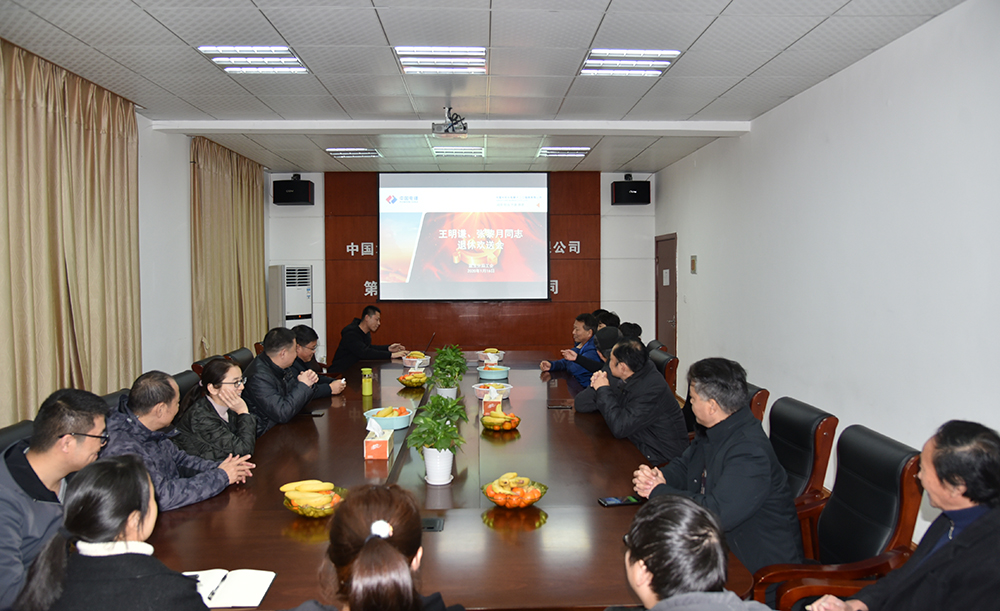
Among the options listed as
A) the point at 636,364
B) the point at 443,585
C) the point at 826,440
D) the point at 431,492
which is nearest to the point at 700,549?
the point at 443,585

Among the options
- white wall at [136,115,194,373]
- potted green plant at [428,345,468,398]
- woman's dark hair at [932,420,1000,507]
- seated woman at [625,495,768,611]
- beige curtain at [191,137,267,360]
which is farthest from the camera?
beige curtain at [191,137,267,360]

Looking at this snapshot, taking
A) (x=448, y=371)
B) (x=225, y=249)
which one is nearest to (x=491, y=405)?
(x=448, y=371)

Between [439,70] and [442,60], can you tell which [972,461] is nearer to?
[442,60]

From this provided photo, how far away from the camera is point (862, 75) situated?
4.30 metres

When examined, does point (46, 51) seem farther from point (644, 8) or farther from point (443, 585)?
point (443, 585)

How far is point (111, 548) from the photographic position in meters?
1.44

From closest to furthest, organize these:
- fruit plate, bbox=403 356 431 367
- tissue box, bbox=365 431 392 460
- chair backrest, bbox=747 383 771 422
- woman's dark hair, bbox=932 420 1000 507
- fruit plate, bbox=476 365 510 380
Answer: woman's dark hair, bbox=932 420 1000 507 → tissue box, bbox=365 431 392 460 → chair backrest, bbox=747 383 771 422 → fruit plate, bbox=476 365 510 380 → fruit plate, bbox=403 356 431 367

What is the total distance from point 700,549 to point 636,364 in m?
2.37

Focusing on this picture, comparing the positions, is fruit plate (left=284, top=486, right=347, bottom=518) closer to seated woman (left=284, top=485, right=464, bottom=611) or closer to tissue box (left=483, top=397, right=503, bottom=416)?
seated woman (left=284, top=485, right=464, bottom=611)

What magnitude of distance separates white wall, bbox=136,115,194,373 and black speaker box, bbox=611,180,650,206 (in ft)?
17.8

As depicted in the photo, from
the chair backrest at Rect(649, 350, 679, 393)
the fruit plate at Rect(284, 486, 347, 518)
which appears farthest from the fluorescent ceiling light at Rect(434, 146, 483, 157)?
the fruit plate at Rect(284, 486, 347, 518)

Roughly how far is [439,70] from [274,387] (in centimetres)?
253

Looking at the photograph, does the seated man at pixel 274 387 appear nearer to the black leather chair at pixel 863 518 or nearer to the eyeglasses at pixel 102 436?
the eyeglasses at pixel 102 436

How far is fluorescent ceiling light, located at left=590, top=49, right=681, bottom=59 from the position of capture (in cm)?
424
